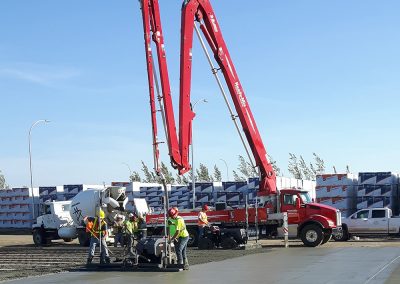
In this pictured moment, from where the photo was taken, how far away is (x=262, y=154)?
1280 inches

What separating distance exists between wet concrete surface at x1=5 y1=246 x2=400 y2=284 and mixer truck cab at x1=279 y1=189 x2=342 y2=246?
23.8 feet

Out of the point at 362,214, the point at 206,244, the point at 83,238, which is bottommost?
the point at 83,238

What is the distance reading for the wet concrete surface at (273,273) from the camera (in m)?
17.4

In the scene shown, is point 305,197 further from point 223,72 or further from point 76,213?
point 76,213

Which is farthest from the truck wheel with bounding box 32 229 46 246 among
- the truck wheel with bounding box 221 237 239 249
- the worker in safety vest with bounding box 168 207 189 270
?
the worker in safety vest with bounding box 168 207 189 270

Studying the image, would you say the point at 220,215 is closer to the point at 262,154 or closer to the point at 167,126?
the point at 262,154

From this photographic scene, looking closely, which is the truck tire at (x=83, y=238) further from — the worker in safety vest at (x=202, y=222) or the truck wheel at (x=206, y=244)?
the truck wheel at (x=206, y=244)

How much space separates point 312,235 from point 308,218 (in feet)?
2.58

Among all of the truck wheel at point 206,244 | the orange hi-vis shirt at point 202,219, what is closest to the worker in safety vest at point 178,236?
the truck wheel at point 206,244

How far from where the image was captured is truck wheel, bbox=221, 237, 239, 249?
30391 mm

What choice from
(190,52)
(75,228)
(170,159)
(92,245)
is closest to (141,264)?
(92,245)

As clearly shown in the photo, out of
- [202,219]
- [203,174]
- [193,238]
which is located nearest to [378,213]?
[193,238]

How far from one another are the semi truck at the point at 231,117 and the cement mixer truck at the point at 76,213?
1.97 m

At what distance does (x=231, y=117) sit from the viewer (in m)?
31.7
